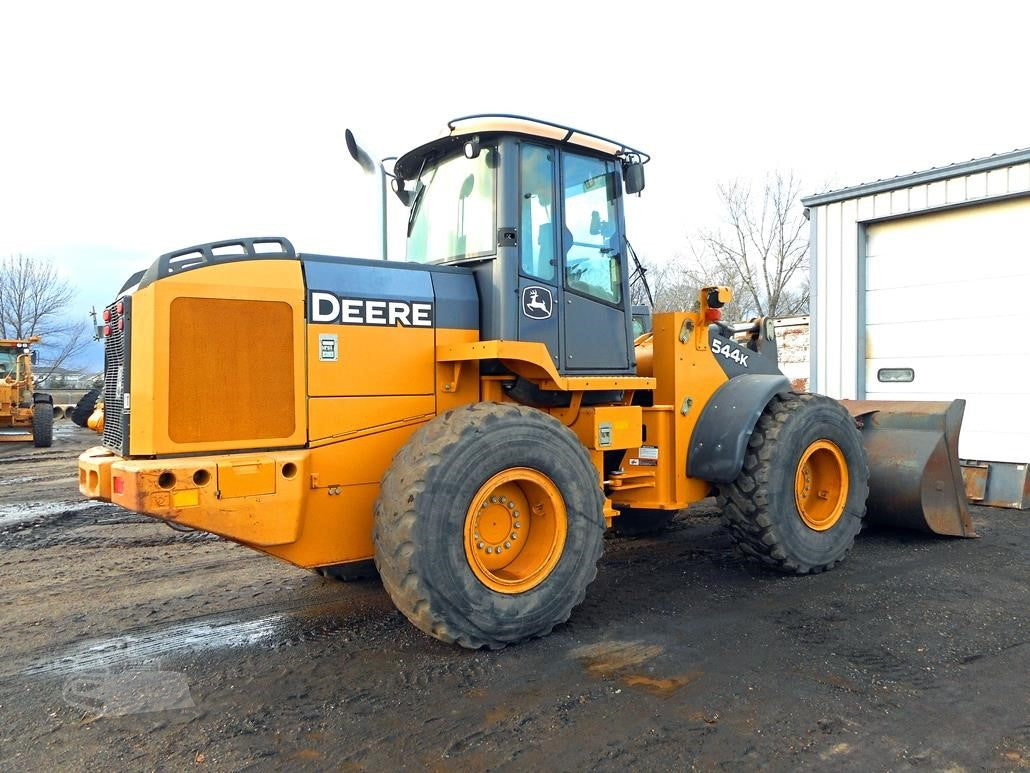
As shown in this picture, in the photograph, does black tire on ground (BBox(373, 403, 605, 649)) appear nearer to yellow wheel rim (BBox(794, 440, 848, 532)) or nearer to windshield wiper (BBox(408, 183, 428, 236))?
windshield wiper (BBox(408, 183, 428, 236))

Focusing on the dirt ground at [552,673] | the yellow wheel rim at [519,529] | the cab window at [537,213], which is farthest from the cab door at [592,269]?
the dirt ground at [552,673]

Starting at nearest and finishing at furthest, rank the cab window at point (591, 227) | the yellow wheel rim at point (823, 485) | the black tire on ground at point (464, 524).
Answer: the black tire on ground at point (464, 524), the cab window at point (591, 227), the yellow wheel rim at point (823, 485)

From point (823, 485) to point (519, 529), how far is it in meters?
2.86

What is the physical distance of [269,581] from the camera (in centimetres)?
560

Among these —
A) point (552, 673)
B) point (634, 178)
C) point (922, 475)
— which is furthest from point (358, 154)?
point (922, 475)

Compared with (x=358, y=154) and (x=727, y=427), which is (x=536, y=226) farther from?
(x=727, y=427)

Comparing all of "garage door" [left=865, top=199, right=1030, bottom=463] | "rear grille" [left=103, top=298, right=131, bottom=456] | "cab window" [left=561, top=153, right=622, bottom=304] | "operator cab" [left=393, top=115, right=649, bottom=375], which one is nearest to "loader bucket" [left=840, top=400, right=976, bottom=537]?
"garage door" [left=865, top=199, right=1030, bottom=463]

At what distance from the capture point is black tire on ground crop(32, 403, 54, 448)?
59.1ft

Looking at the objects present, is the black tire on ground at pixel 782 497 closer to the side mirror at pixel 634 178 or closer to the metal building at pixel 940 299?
the side mirror at pixel 634 178

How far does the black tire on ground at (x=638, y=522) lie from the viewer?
7.03 metres

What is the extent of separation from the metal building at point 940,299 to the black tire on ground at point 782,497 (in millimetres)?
3484

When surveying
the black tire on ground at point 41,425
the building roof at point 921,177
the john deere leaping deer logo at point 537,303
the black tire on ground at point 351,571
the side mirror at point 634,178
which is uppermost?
the building roof at point 921,177

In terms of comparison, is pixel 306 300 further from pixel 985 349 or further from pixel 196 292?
pixel 985 349

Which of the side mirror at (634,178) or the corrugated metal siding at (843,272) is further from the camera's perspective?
the corrugated metal siding at (843,272)
